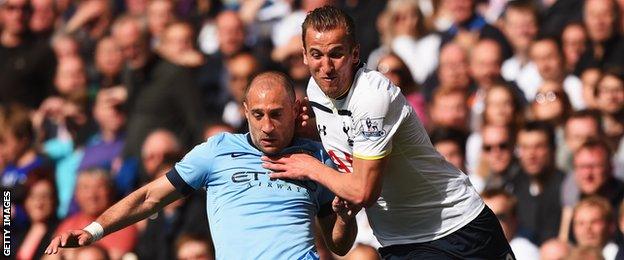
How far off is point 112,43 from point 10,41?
122 centimetres

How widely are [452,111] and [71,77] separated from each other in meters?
4.78

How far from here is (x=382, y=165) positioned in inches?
322

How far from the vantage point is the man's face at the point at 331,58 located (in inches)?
317

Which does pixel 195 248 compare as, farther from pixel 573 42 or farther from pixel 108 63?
pixel 108 63

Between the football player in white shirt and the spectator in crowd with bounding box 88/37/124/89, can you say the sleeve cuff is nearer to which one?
the football player in white shirt

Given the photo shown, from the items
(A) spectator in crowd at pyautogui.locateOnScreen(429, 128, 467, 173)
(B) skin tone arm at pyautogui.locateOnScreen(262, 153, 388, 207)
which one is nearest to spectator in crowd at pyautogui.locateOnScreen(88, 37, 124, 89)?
(A) spectator in crowd at pyautogui.locateOnScreen(429, 128, 467, 173)

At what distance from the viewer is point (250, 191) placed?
8469 millimetres

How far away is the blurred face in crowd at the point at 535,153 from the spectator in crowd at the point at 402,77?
0.86 m

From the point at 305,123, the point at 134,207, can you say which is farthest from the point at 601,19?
the point at 134,207

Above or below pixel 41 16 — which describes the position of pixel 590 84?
below

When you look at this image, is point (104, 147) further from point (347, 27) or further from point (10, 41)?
point (347, 27)

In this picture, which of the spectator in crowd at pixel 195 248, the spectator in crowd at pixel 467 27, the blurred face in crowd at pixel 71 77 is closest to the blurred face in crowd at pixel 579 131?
the spectator in crowd at pixel 467 27

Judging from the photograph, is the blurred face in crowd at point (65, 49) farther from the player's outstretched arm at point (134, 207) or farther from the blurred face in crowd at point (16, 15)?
the player's outstretched arm at point (134, 207)

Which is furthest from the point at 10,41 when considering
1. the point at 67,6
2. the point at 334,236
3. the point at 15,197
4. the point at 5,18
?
the point at 334,236
